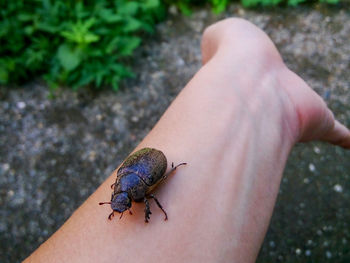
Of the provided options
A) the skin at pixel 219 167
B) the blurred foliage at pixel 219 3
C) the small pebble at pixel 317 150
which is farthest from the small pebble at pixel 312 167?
the blurred foliage at pixel 219 3

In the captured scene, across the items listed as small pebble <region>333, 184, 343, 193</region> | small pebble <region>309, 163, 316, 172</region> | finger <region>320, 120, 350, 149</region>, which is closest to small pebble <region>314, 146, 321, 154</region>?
small pebble <region>309, 163, 316, 172</region>

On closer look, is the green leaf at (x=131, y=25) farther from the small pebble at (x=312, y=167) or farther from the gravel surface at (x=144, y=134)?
the small pebble at (x=312, y=167)

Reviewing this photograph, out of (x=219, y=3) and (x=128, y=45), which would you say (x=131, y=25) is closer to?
(x=128, y=45)

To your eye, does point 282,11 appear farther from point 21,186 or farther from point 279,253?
point 21,186

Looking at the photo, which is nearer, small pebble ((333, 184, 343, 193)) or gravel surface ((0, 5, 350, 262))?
gravel surface ((0, 5, 350, 262))

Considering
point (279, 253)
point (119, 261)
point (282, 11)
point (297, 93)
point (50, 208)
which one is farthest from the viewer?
point (282, 11)

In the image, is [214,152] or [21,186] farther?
[21,186]

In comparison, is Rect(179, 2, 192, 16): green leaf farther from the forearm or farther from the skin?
the forearm

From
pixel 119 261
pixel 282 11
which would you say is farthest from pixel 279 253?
pixel 282 11
